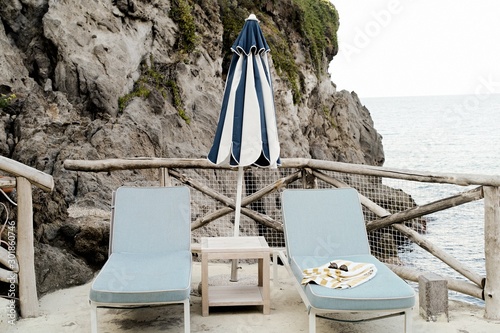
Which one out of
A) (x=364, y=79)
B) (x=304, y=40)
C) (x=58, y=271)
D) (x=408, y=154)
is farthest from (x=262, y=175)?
(x=408, y=154)

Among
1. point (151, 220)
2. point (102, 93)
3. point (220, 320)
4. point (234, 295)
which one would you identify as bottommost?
point (220, 320)

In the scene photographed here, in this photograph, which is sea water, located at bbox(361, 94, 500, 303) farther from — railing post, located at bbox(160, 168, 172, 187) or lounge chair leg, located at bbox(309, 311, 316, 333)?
railing post, located at bbox(160, 168, 172, 187)

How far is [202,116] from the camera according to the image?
46.9 ft

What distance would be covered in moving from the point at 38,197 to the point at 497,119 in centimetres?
6166

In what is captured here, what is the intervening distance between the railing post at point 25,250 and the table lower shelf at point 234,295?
145 cm

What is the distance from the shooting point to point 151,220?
4.61 meters

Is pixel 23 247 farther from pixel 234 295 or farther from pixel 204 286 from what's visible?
pixel 234 295

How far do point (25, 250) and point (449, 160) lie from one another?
1001 inches

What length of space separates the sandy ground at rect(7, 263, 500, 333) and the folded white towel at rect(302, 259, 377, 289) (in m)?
0.51

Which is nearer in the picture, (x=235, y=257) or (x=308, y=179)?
(x=235, y=257)

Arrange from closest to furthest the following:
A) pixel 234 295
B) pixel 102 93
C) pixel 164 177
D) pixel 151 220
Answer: pixel 234 295
pixel 151 220
pixel 164 177
pixel 102 93

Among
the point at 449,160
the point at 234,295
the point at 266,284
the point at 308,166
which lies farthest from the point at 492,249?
the point at 449,160

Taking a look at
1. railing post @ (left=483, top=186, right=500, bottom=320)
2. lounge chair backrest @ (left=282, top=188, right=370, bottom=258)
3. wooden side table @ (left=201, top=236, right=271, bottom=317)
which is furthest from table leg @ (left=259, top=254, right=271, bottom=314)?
railing post @ (left=483, top=186, right=500, bottom=320)

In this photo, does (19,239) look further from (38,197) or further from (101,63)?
(101,63)
